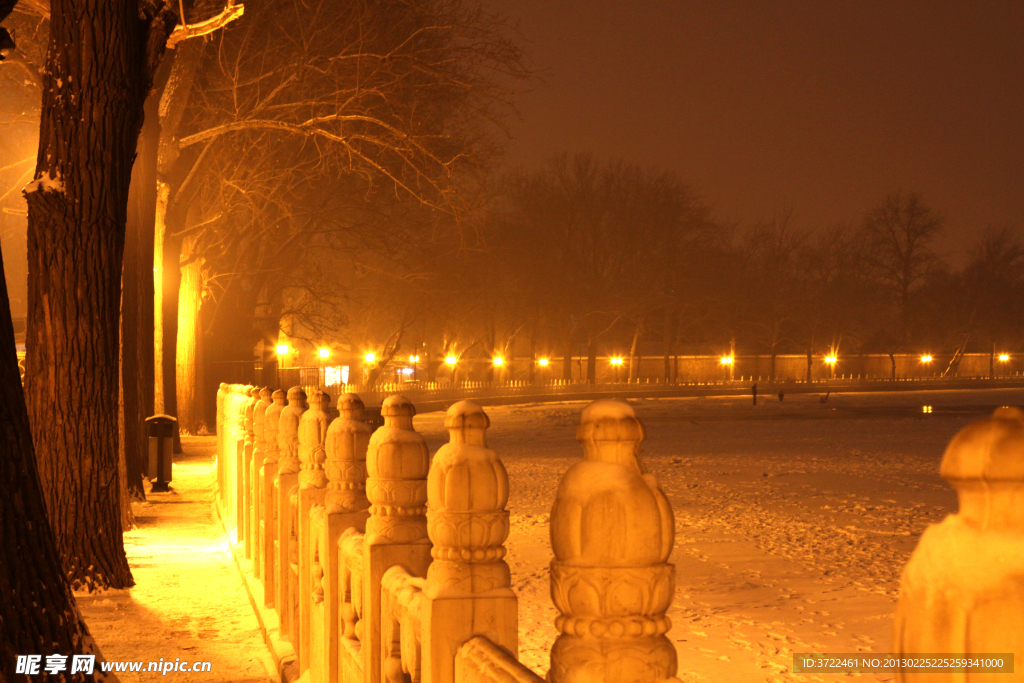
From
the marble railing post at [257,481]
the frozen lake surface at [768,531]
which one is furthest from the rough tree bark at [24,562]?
the marble railing post at [257,481]

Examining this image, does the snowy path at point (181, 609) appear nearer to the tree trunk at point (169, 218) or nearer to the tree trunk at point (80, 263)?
the tree trunk at point (80, 263)

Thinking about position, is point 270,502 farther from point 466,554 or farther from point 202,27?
point 202,27

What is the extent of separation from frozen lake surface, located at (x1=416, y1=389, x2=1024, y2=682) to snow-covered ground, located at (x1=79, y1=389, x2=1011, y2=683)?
27 mm

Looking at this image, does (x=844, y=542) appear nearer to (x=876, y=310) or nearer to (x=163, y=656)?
(x=163, y=656)

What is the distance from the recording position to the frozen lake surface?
798 centimetres

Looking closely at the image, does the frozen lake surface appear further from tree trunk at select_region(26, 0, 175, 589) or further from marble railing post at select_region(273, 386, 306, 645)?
tree trunk at select_region(26, 0, 175, 589)

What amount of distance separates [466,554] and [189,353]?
29231 millimetres

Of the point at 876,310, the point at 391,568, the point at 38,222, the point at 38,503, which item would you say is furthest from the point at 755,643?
the point at 876,310

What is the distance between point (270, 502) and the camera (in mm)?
7898

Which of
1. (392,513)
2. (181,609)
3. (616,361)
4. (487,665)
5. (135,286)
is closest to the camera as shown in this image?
(487,665)

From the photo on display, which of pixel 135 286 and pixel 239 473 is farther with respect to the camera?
pixel 135 286

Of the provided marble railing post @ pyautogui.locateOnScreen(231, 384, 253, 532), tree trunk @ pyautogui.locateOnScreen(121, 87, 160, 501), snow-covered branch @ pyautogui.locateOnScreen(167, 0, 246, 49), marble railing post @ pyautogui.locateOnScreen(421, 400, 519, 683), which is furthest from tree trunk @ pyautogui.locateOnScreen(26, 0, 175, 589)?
marble railing post @ pyautogui.locateOnScreen(421, 400, 519, 683)

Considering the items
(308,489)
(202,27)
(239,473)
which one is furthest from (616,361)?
(308,489)

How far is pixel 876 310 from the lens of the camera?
8494 centimetres
